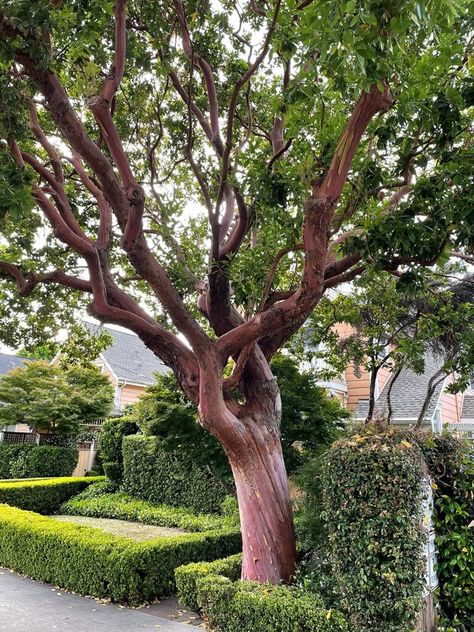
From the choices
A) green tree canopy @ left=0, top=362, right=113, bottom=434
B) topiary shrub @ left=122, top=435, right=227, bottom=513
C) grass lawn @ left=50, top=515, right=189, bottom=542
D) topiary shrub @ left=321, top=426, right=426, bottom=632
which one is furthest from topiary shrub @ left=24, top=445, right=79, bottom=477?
topiary shrub @ left=321, top=426, right=426, bottom=632

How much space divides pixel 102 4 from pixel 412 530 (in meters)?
5.25

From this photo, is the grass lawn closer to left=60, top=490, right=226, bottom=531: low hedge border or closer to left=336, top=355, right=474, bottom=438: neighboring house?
left=60, top=490, right=226, bottom=531: low hedge border

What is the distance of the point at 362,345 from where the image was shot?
28.4 feet

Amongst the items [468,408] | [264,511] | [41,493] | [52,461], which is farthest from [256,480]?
[52,461]

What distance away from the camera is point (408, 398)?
1275cm

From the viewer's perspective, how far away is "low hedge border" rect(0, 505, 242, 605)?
245 inches

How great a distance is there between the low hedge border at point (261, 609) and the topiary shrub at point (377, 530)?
245mm

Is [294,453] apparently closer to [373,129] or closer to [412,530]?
[412,530]

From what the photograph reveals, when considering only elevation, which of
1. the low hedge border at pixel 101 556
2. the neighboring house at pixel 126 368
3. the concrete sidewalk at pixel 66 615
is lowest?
the concrete sidewalk at pixel 66 615

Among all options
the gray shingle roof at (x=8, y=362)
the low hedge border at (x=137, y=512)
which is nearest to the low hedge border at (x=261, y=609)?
the low hedge border at (x=137, y=512)

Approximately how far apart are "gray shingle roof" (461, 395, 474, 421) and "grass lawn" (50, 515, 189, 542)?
8.88m

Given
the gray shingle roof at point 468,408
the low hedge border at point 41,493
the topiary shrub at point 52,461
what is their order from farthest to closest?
the topiary shrub at point 52,461 < the gray shingle roof at point 468,408 < the low hedge border at point 41,493

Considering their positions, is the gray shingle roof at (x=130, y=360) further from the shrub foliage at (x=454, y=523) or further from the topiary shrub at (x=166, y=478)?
the shrub foliage at (x=454, y=523)

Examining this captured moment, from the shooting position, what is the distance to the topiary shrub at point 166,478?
11.5 m
